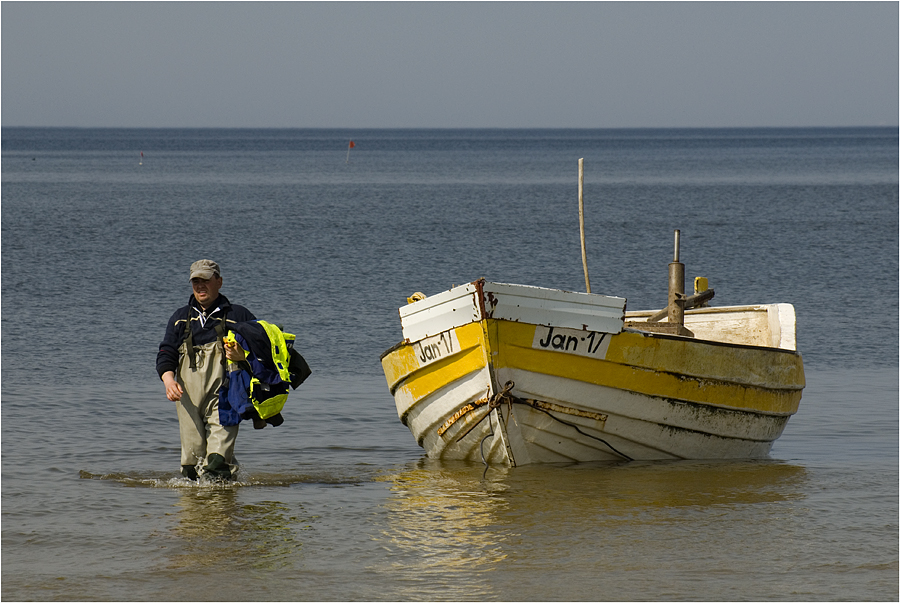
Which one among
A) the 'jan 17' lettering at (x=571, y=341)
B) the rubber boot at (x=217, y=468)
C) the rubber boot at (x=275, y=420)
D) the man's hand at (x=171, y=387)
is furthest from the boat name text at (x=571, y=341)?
the man's hand at (x=171, y=387)

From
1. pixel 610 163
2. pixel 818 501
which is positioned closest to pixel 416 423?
pixel 818 501

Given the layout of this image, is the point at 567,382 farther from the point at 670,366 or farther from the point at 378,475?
the point at 378,475

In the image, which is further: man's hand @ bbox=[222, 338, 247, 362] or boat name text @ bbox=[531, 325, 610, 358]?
boat name text @ bbox=[531, 325, 610, 358]

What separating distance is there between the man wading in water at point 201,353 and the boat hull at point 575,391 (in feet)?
6.34

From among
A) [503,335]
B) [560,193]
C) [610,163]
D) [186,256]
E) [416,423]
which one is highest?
[610,163]

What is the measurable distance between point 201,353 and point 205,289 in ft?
1.48

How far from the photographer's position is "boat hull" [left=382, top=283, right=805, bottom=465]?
9180 millimetres

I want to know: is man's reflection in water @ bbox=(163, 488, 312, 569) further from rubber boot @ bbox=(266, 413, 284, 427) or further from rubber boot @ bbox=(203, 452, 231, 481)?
rubber boot @ bbox=(266, 413, 284, 427)

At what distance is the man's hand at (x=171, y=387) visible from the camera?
785cm

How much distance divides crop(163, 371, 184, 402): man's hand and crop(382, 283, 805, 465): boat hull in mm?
2267

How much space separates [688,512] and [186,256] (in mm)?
24798

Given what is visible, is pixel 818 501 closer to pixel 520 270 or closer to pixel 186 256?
pixel 520 270

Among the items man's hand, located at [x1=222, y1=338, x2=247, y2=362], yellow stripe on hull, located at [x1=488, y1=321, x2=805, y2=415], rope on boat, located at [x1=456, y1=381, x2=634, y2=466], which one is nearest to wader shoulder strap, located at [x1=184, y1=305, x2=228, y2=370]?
man's hand, located at [x1=222, y1=338, x2=247, y2=362]

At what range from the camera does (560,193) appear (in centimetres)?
6400
